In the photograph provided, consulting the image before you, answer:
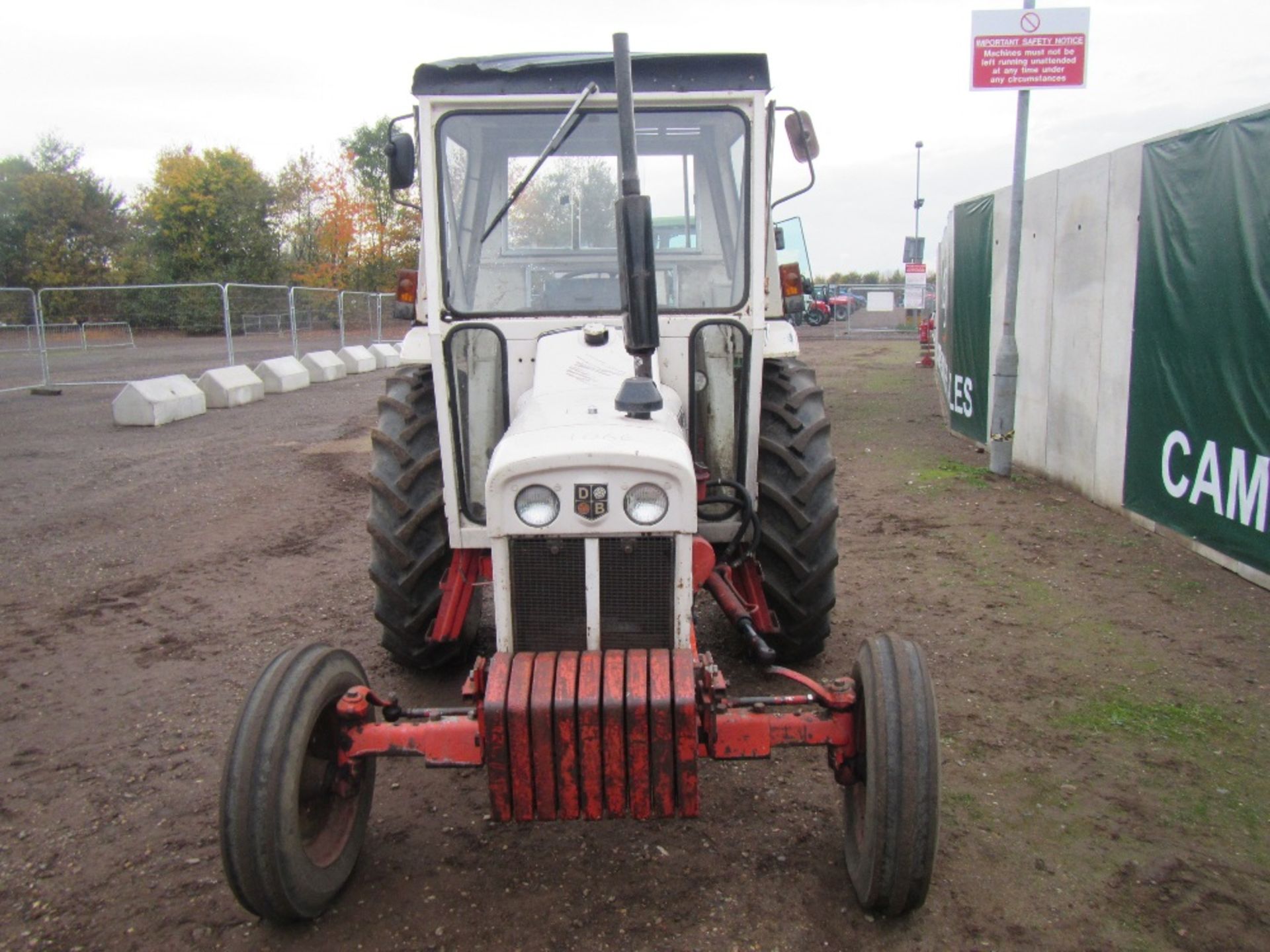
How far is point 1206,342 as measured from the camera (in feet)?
20.2

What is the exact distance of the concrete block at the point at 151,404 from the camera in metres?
13.2

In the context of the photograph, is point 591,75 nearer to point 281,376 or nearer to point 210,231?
point 281,376

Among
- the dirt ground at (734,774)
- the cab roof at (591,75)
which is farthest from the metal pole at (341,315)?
the cab roof at (591,75)

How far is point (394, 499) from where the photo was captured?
13.6 feet

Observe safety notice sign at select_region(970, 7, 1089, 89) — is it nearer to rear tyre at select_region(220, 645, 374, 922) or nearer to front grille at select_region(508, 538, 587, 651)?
front grille at select_region(508, 538, 587, 651)

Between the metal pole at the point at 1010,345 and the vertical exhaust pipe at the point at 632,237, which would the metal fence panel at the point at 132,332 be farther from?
the vertical exhaust pipe at the point at 632,237

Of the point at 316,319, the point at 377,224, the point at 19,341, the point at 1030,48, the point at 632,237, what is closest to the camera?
the point at 632,237

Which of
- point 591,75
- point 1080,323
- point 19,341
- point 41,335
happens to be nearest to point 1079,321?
point 1080,323

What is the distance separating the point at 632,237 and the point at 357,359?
20185 mm

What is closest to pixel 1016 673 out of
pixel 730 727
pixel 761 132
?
pixel 730 727

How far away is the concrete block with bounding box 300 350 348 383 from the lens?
1983 centimetres

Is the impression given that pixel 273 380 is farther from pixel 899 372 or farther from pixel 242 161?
pixel 242 161

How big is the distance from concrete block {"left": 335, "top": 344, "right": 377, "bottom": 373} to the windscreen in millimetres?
17921

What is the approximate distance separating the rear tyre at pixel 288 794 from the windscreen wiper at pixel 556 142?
176 cm
